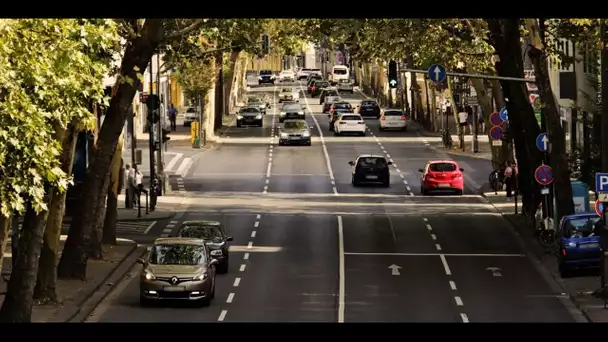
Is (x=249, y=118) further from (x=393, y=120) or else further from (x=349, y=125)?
(x=349, y=125)

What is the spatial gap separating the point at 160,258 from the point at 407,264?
8944 mm

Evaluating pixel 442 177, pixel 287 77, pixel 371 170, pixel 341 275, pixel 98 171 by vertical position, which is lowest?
pixel 341 275

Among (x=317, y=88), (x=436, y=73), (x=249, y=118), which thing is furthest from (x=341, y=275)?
(x=317, y=88)

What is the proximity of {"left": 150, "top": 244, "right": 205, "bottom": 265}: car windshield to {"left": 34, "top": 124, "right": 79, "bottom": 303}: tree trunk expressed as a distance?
2.17 metres

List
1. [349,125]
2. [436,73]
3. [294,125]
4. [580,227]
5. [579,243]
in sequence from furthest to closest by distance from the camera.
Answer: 1. [349,125]
2. [294,125]
3. [436,73]
4. [580,227]
5. [579,243]

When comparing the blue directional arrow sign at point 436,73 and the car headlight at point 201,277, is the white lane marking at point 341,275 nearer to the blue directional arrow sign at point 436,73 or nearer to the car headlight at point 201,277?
the car headlight at point 201,277

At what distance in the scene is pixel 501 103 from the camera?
63.1 meters

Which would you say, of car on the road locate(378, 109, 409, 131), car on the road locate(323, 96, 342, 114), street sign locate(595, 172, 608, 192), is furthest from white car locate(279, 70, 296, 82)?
street sign locate(595, 172, 608, 192)

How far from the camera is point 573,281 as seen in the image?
37.0 metres

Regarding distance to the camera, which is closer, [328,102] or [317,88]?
[328,102]

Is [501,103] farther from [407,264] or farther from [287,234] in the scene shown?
[407,264]

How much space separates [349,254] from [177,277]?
34.5 feet

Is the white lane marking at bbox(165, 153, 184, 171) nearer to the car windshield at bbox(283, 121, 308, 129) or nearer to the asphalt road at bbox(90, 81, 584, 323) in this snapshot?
the asphalt road at bbox(90, 81, 584, 323)
